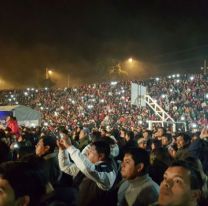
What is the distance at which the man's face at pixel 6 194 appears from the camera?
7.45 feet

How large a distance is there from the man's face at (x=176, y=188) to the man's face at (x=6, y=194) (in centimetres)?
119

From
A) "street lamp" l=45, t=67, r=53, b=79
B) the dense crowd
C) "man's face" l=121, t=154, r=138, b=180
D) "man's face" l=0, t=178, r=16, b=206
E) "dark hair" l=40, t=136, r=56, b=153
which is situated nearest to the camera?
"man's face" l=0, t=178, r=16, b=206

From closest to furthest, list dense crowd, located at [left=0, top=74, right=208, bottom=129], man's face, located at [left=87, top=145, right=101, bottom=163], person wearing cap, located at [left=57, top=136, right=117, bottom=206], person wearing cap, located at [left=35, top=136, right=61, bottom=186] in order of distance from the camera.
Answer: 1. person wearing cap, located at [left=57, top=136, right=117, bottom=206]
2. man's face, located at [left=87, top=145, right=101, bottom=163]
3. person wearing cap, located at [left=35, top=136, right=61, bottom=186]
4. dense crowd, located at [left=0, top=74, right=208, bottom=129]

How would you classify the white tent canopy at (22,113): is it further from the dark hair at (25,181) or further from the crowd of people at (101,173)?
the dark hair at (25,181)

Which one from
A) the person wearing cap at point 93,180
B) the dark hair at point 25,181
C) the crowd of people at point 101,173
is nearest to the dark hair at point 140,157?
the crowd of people at point 101,173

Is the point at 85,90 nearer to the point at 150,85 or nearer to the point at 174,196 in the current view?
the point at 150,85

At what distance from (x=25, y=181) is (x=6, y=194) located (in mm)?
141

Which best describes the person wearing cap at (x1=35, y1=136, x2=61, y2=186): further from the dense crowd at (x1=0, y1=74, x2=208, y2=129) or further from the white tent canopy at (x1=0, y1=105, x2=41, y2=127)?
the white tent canopy at (x1=0, y1=105, x2=41, y2=127)

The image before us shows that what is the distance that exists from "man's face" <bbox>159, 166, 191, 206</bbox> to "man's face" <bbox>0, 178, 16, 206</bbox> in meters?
1.19

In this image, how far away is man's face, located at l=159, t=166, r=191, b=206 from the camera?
284 centimetres

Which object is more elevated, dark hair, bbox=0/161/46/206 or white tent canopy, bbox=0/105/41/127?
white tent canopy, bbox=0/105/41/127

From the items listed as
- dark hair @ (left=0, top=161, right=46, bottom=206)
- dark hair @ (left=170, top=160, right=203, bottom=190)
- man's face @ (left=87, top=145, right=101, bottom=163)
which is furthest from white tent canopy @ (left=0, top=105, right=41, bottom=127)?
dark hair @ (left=0, top=161, right=46, bottom=206)

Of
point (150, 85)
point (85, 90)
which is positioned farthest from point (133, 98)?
point (85, 90)

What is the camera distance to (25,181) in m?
2.36
